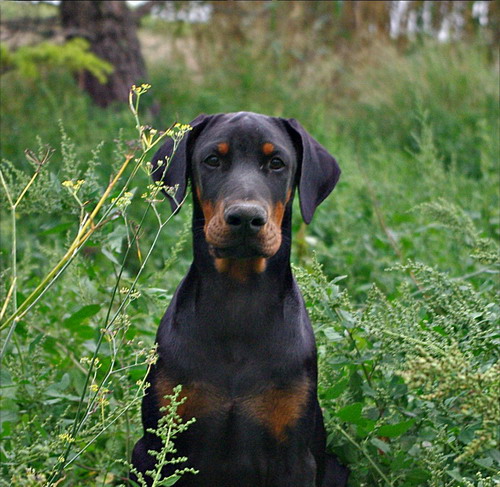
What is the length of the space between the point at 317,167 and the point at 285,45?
429 inches

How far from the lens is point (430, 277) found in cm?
314

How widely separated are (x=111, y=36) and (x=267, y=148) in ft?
22.0

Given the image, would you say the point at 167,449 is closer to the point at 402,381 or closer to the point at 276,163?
the point at 402,381

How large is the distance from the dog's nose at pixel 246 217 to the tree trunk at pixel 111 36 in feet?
22.2

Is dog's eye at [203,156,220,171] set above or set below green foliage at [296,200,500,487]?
above

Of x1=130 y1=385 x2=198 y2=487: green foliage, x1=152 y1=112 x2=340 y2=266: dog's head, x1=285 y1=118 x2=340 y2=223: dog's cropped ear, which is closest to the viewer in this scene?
x1=130 y1=385 x2=198 y2=487: green foliage

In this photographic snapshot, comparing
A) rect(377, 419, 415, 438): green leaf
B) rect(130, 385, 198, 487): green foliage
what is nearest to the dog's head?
rect(130, 385, 198, 487): green foliage

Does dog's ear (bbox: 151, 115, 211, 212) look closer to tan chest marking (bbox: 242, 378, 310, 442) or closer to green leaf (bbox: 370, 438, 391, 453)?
tan chest marking (bbox: 242, 378, 310, 442)

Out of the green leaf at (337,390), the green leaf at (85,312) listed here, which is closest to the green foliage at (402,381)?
the green leaf at (337,390)

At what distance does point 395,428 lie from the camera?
9.84 feet

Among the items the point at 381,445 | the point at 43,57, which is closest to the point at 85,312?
the point at 381,445

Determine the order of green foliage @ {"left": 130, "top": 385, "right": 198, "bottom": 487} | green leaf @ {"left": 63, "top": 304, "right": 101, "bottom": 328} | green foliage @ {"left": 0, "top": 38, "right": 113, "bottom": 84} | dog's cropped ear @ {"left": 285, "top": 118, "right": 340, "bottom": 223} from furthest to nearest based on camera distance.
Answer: green foliage @ {"left": 0, "top": 38, "right": 113, "bottom": 84}, green leaf @ {"left": 63, "top": 304, "right": 101, "bottom": 328}, dog's cropped ear @ {"left": 285, "top": 118, "right": 340, "bottom": 223}, green foliage @ {"left": 130, "top": 385, "right": 198, "bottom": 487}

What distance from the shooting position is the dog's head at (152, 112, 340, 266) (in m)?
2.93

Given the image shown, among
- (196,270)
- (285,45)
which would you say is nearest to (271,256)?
(196,270)
